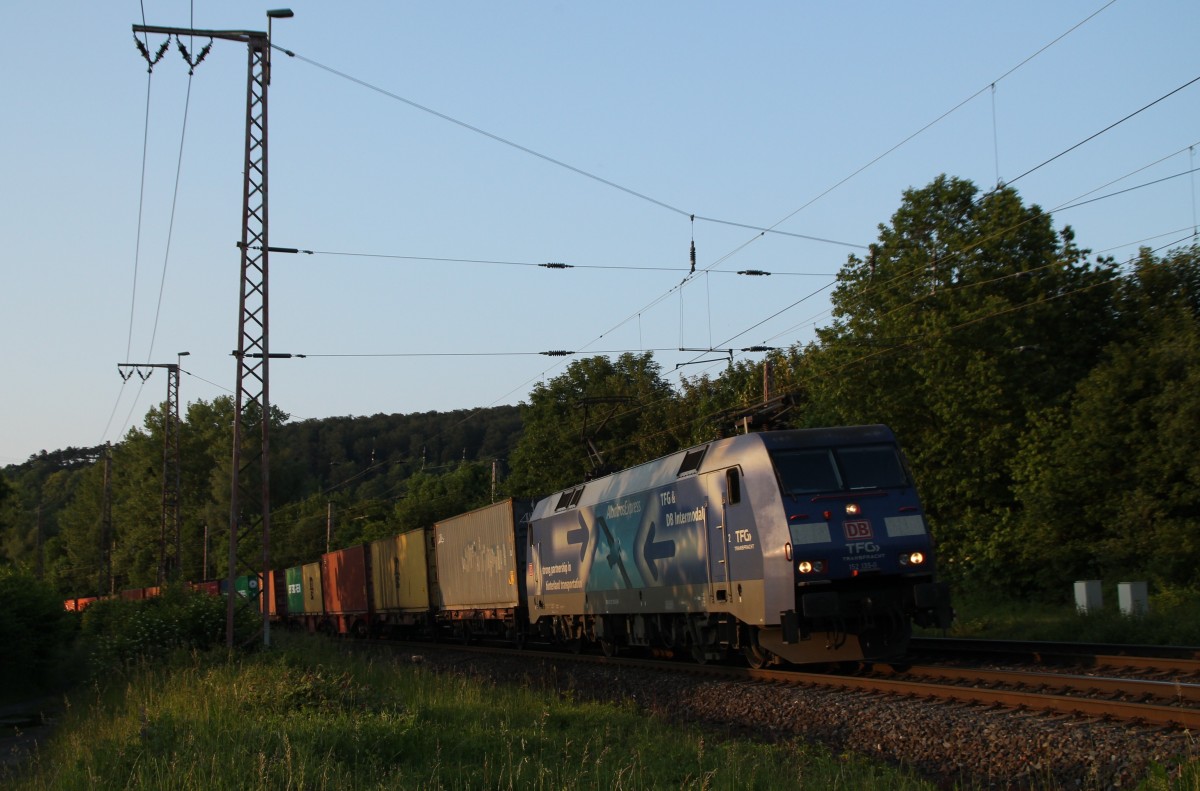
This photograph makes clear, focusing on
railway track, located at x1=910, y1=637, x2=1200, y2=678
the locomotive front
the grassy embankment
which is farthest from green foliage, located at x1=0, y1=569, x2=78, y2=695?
the grassy embankment

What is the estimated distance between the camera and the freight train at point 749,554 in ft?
45.6

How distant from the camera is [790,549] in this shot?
1377cm

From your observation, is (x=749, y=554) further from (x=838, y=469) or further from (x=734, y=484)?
(x=838, y=469)

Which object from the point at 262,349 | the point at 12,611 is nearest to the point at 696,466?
the point at 262,349

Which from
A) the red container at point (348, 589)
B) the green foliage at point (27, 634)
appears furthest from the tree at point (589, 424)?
the green foliage at point (27, 634)

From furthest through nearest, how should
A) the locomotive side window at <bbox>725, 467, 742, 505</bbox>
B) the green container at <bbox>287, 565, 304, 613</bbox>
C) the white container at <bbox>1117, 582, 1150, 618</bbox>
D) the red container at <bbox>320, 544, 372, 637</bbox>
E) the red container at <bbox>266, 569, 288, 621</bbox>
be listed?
the red container at <bbox>266, 569, 288, 621</bbox>, the green container at <bbox>287, 565, 304, 613</bbox>, the red container at <bbox>320, 544, 372, 637</bbox>, the white container at <bbox>1117, 582, 1150, 618</bbox>, the locomotive side window at <bbox>725, 467, 742, 505</bbox>

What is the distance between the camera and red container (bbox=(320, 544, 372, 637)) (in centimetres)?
3894

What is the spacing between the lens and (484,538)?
27188 millimetres

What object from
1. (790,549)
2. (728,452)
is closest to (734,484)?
(728,452)

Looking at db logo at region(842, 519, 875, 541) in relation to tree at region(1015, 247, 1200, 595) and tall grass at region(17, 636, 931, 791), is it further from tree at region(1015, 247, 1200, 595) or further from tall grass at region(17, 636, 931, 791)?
tree at region(1015, 247, 1200, 595)

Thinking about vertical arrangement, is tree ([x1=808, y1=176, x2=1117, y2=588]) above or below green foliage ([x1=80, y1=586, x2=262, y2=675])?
above

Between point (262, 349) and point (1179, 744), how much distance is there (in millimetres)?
16385

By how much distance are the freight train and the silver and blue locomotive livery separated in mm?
20


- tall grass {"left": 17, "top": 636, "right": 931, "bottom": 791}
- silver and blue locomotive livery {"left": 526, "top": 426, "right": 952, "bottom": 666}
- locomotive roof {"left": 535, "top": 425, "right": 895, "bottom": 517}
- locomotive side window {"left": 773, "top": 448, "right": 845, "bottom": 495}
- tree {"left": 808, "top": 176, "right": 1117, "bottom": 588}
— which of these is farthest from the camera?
tree {"left": 808, "top": 176, "right": 1117, "bottom": 588}
